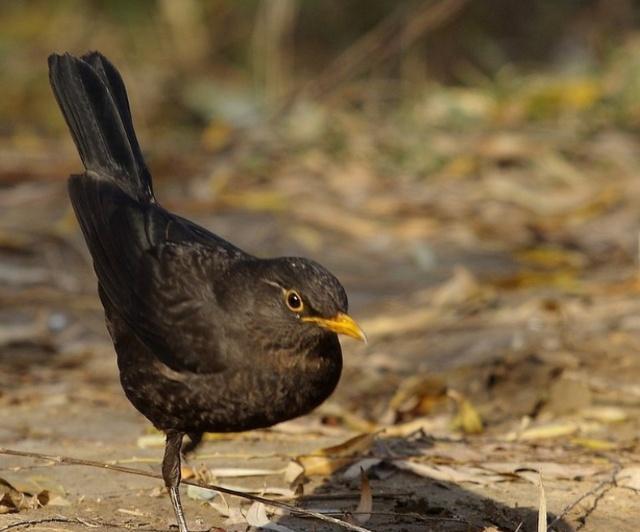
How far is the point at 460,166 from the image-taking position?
10469mm

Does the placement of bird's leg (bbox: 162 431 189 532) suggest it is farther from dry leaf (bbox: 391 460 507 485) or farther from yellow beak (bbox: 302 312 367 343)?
dry leaf (bbox: 391 460 507 485)

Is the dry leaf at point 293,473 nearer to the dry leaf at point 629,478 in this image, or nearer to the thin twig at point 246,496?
the thin twig at point 246,496

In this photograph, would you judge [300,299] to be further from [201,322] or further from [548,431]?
[548,431]

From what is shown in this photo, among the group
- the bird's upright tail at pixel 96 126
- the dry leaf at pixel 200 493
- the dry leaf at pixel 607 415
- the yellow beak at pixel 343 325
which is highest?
the bird's upright tail at pixel 96 126

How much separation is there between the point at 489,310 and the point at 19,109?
10283 mm

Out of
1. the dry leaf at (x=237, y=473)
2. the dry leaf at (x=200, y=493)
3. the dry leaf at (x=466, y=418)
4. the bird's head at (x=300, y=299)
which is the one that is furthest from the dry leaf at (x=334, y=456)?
the bird's head at (x=300, y=299)

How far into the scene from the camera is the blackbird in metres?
4.11

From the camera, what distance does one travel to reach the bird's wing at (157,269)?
4.29 metres

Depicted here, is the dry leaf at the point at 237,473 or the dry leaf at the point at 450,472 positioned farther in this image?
the dry leaf at the point at 237,473

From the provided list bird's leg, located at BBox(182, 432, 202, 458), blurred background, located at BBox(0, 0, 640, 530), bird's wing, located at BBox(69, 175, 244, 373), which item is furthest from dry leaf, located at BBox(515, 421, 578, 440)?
bird's wing, located at BBox(69, 175, 244, 373)

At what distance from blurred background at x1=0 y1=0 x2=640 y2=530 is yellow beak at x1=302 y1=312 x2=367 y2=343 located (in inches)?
31.1

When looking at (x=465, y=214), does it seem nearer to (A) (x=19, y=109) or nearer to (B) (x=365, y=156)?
(B) (x=365, y=156)

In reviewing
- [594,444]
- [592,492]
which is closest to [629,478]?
[592,492]

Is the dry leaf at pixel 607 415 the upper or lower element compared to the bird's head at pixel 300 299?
upper
